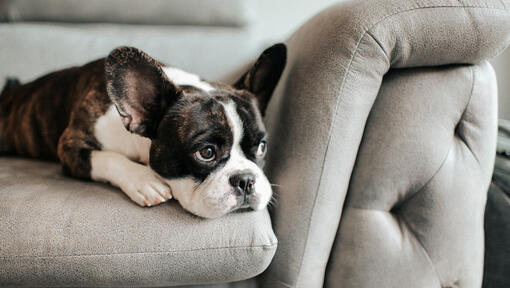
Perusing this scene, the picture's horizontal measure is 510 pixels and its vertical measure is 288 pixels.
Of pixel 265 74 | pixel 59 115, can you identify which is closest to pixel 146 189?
pixel 265 74

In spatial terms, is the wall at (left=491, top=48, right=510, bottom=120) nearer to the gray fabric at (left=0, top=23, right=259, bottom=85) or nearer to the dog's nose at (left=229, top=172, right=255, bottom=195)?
the gray fabric at (left=0, top=23, right=259, bottom=85)

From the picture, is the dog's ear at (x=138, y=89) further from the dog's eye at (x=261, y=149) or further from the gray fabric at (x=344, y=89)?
the gray fabric at (x=344, y=89)

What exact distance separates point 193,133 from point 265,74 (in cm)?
46

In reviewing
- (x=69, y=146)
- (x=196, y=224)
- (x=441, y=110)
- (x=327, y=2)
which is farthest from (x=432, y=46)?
(x=327, y=2)

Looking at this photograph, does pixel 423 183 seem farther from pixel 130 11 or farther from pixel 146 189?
pixel 130 11

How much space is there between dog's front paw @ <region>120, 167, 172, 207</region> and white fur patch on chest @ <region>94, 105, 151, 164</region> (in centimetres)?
19

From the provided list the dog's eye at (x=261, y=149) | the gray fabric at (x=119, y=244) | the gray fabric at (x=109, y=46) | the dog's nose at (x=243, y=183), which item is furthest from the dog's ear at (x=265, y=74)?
the gray fabric at (x=109, y=46)

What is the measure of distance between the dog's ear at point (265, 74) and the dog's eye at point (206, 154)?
416 millimetres

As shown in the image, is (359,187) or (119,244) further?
(359,187)

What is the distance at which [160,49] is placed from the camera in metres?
2.30

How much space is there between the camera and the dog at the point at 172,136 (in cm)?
118

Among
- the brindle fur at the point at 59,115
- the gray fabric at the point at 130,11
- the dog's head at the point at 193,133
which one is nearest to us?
the dog's head at the point at 193,133

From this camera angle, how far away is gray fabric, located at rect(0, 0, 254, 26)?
2.39m

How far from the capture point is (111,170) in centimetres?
131
